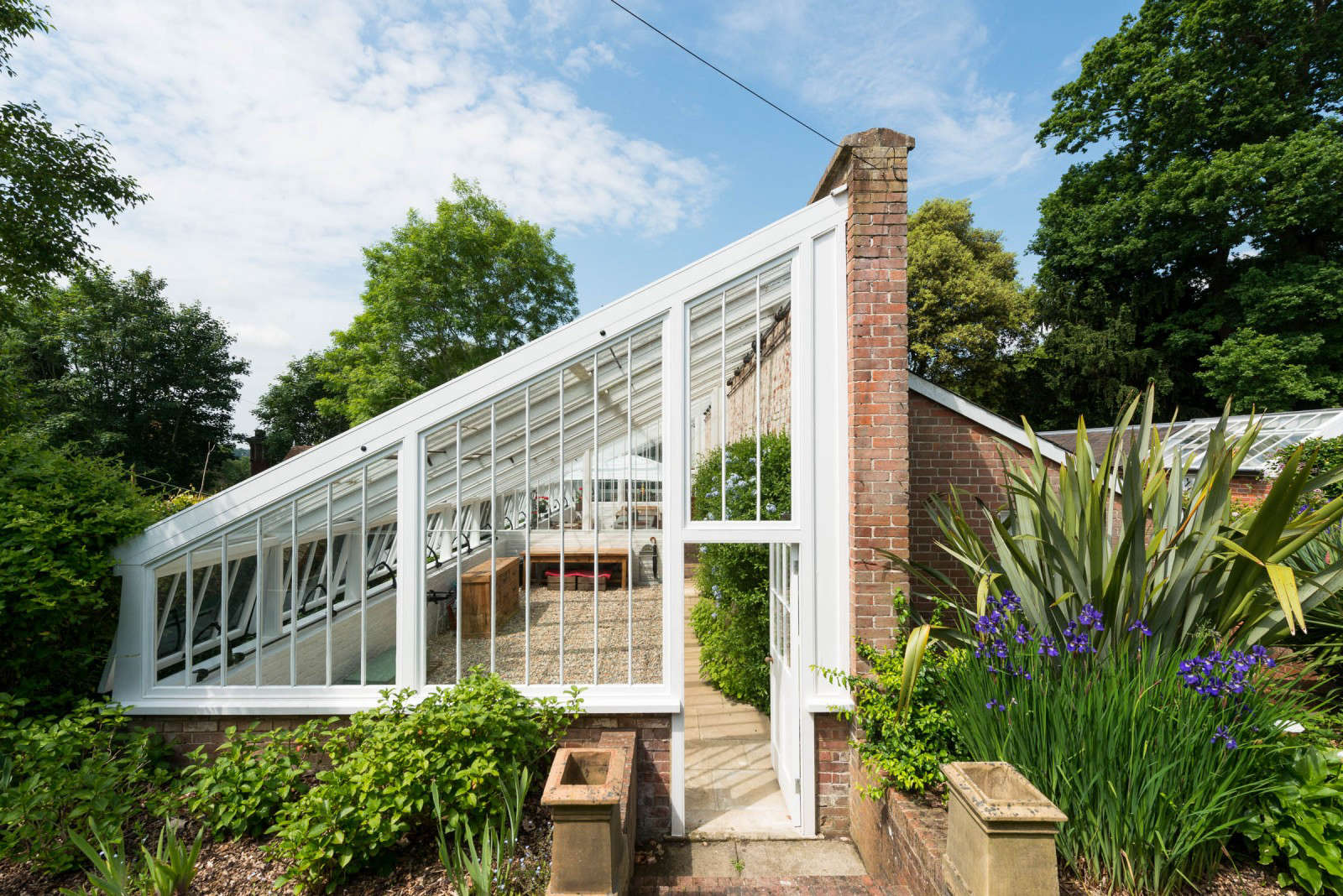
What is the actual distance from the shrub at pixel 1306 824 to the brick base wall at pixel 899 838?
1.26 m

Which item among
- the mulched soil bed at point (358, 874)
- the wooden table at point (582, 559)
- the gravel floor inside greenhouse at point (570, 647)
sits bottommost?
the mulched soil bed at point (358, 874)

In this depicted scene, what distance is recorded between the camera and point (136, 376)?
2095cm

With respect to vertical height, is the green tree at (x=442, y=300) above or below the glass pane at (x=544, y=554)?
above

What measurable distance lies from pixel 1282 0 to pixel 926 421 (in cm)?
1994

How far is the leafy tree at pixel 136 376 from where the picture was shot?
19.5 m

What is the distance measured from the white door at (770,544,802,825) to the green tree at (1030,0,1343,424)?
16.1 metres

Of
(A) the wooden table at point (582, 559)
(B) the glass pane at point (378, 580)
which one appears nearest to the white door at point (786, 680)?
(B) the glass pane at point (378, 580)

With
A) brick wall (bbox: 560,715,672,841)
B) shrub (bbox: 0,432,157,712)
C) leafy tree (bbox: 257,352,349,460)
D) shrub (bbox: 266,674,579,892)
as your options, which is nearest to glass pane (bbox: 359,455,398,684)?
shrub (bbox: 266,674,579,892)

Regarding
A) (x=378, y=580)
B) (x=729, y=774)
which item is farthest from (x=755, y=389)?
(x=378, y=580)

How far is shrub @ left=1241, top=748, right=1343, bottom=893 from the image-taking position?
2246mm

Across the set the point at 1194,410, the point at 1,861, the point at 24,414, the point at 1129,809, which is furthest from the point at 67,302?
the point at 1194,410

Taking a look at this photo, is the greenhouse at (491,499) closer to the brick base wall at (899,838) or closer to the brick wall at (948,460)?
the brick base wall at (899,838)

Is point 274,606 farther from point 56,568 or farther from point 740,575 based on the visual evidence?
point 740,575

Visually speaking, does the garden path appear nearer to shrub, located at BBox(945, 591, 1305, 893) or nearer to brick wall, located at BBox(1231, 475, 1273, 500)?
shrub, located at BBox(945, 591, 1305, 893)
